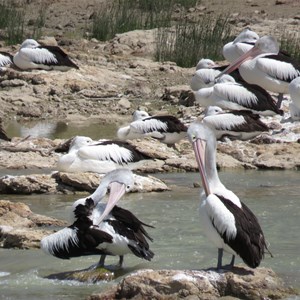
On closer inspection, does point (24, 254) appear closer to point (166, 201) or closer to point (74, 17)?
point (166, 201)

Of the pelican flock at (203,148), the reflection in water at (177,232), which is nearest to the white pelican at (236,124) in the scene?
the pelican flock at (203,148)

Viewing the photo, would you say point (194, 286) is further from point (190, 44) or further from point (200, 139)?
point (190, 44)

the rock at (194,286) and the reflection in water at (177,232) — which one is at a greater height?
the rock at (194,286)

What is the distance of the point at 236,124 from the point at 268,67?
2224mm

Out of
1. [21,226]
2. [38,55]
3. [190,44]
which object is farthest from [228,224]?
[190,44]

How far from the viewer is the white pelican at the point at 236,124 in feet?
46.5

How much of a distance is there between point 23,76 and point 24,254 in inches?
397

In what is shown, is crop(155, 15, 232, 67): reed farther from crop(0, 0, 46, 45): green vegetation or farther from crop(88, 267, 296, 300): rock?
crop(88, 267, 296, 300): rock

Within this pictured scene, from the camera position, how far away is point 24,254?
8594 mm

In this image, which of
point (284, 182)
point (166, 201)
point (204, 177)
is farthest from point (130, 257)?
point (284, 182)

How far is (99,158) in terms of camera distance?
12055 millimetres

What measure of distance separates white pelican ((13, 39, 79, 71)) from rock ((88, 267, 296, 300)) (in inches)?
463

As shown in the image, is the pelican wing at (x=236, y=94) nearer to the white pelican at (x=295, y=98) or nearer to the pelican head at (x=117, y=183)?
the white pelican at (x=295, y=98)

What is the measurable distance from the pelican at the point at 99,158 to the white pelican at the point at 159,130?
66.2 inches
